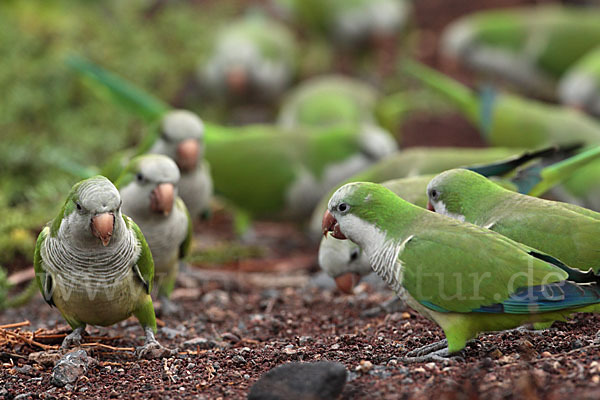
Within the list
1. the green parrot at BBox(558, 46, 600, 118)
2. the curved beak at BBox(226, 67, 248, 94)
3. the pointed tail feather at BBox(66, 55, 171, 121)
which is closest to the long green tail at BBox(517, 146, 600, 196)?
the pointed tail feather at BBox(66, 55, 171, 121)

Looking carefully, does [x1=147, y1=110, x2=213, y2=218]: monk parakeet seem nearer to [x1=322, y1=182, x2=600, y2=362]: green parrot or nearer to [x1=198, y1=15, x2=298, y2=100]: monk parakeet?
[x1=322, y1=182, x2=600, y2=362]: green parrot

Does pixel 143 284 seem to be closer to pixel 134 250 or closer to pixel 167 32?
pixel 134 250

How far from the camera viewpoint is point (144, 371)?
3244mm

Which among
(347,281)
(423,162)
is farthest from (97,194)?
(423,162)

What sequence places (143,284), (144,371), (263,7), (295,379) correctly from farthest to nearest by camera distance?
(263,7) → (143,284) → (144,371) → (295,379)

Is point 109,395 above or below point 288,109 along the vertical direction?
below

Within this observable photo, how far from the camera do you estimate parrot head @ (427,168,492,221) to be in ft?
11.2

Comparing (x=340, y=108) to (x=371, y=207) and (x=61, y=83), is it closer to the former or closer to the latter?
(x=61, y=83)

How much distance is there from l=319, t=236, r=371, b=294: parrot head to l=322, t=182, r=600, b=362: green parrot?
1.05 metres

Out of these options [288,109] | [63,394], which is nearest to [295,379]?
[63,394]

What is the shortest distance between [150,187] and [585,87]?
5.45 metres

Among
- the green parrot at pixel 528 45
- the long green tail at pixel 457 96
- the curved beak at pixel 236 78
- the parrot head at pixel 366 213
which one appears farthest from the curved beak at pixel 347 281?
the green parrot at pixel 528 45

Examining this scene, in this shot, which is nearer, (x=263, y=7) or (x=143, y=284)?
(x=143, y=284)

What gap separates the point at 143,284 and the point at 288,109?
207 inches
